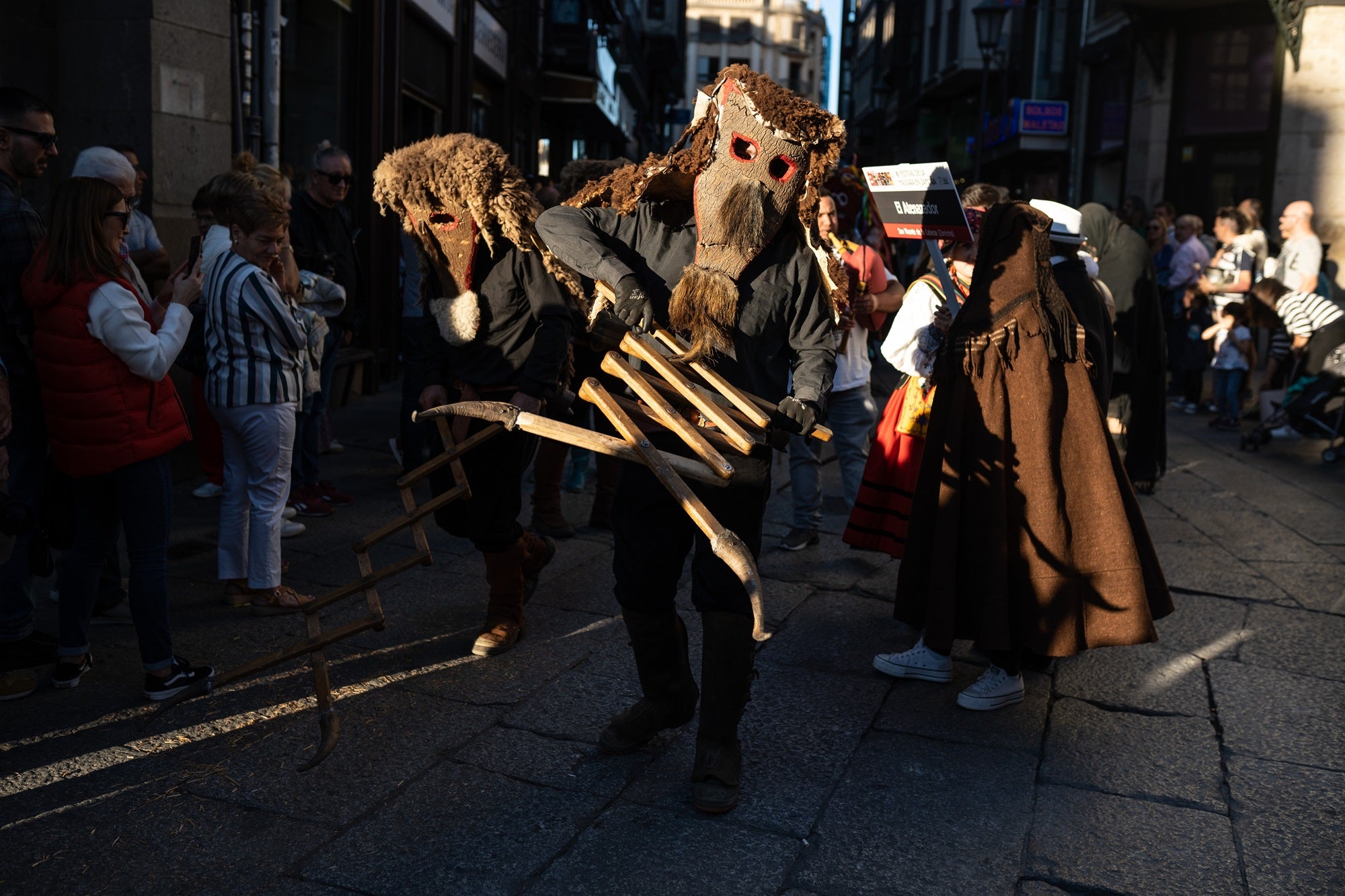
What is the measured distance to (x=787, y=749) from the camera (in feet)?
12.2

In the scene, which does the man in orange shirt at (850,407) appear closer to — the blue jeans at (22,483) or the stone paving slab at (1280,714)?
the stone paving slab at (1280,714)

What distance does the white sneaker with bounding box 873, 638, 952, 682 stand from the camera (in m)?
4.33

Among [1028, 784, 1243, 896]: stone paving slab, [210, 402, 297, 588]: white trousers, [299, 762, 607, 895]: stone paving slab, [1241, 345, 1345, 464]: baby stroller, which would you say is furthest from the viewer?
[1241, 345, 1345, 464]: baby stroller

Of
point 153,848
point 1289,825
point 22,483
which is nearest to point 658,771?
point 153,848

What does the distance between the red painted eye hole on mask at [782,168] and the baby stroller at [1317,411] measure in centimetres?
758

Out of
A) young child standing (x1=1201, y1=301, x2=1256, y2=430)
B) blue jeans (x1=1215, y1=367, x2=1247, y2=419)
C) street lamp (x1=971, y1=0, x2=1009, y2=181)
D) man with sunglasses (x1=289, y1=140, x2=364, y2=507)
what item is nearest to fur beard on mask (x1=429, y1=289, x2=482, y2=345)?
man with sunglasses (x1=289, y1=140, x2=364, y2=507)

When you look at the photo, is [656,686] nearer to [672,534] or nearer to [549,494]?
[672,534]

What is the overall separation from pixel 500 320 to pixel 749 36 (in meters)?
104

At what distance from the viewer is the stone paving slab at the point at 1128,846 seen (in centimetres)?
299

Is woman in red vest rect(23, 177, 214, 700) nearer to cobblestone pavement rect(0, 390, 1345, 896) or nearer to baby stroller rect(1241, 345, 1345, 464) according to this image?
cobblestone pavement rect(0, 390, 1345, 896)

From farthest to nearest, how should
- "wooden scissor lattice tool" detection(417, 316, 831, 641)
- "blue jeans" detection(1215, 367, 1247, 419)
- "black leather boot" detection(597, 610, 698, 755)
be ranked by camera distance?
"blue jeans" detection(1215, 367, 1247, 419), "black leather boot" detection(597, 610, 698, 755), "wooden scissor lattice tool" detection(417, 316, 831, 641)

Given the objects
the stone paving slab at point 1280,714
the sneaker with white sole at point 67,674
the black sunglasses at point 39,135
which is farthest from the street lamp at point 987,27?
the sneaker with white sole at point 67,674

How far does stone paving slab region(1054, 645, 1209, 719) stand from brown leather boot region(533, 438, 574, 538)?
274cm

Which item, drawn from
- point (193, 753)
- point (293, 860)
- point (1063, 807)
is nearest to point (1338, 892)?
point (1063, 807)
